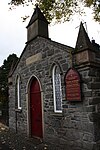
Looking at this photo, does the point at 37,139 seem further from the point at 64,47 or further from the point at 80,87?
the point at 64,47

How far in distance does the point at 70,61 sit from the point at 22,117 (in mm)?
5117

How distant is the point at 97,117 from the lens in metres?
6.84

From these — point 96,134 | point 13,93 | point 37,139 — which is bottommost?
point 37,139

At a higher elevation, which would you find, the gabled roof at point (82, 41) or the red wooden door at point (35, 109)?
the gabled roof at point (82, 41)

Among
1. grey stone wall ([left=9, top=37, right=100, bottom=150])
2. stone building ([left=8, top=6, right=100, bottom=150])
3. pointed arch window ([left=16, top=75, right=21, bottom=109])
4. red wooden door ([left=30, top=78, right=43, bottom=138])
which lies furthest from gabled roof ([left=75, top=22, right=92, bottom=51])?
pointed arch window ([left=16, top=75, right=21, bottom=109])

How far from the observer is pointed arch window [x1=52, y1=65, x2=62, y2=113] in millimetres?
8508

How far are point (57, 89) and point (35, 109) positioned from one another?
2225 mm

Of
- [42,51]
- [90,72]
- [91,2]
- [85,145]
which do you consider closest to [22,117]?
[42,51]

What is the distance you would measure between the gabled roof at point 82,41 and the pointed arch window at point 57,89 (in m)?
1.70

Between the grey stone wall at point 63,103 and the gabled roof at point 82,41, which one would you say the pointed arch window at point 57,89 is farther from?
the gabled roof at point 82,41

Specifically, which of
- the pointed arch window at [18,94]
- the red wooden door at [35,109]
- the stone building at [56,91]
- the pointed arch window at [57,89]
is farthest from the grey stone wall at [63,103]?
the pointed arch window at [18,94]

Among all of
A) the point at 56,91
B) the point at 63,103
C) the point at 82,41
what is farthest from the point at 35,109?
the point at 82,41

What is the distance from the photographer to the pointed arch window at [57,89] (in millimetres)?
8508

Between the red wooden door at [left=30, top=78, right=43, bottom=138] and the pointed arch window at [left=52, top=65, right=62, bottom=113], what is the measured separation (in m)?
1.39
